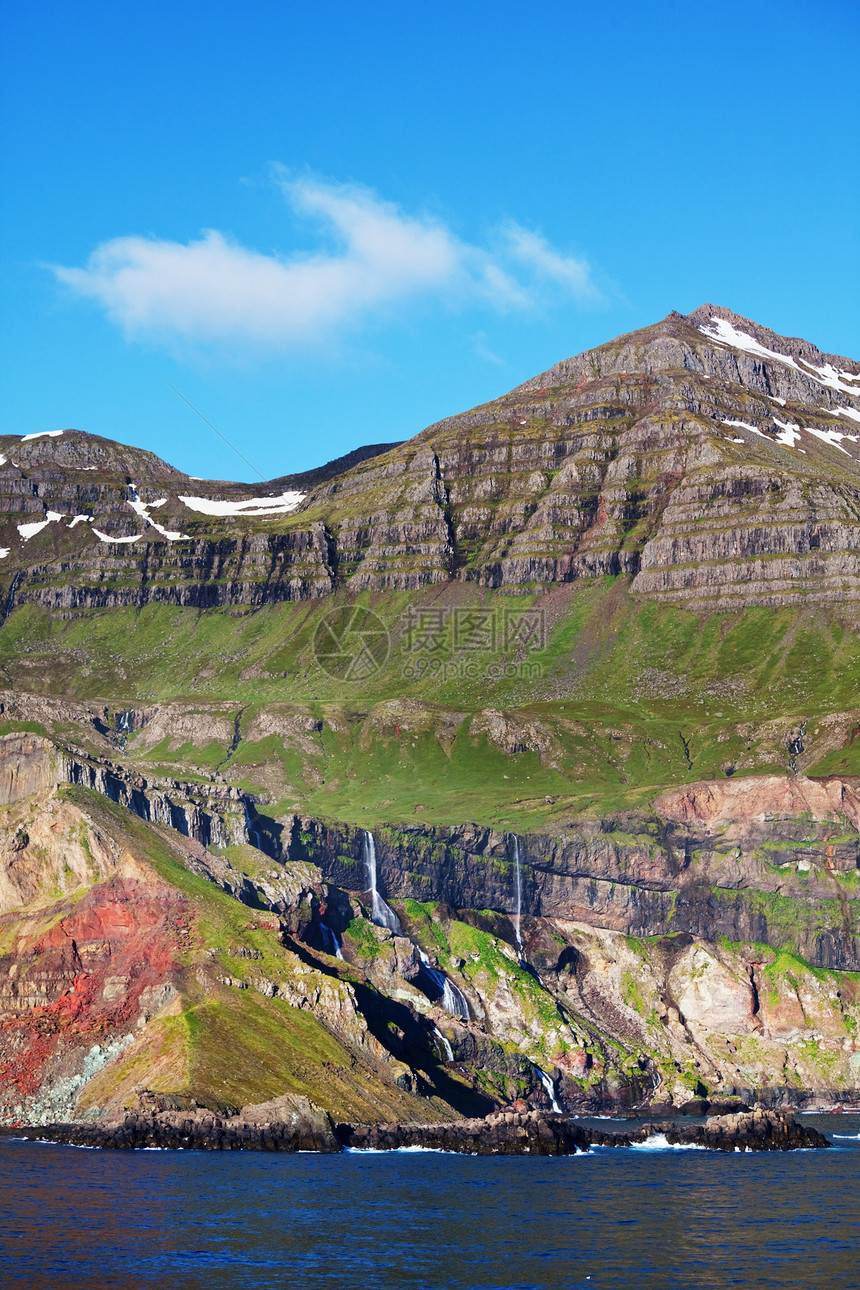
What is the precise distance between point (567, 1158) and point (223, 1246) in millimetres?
77823

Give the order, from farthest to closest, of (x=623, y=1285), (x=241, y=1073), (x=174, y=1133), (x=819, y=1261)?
(x=241, y=1073) → (x=174, y=1133) → (x=819, y=1261) → (x=623, y=1285)

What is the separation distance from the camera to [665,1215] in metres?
145

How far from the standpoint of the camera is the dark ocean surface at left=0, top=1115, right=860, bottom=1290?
116 meters

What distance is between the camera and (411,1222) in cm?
13788

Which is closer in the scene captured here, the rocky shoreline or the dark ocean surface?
the dark ocean surface

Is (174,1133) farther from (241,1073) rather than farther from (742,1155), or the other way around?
(742,1155)

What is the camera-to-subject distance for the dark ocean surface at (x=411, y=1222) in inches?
4557

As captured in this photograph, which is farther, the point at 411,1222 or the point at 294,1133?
the point at 294,1133

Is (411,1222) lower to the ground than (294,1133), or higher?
higher

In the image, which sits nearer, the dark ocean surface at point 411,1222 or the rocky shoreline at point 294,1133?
the dark ocean surface at point 411,1222

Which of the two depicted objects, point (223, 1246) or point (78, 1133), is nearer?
point (223, 1246)

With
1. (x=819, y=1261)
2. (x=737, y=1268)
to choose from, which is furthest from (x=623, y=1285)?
(x=819, y=1261)

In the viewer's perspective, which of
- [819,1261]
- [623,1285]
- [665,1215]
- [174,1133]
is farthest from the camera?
[174,1133]

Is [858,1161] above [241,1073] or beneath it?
beneath
